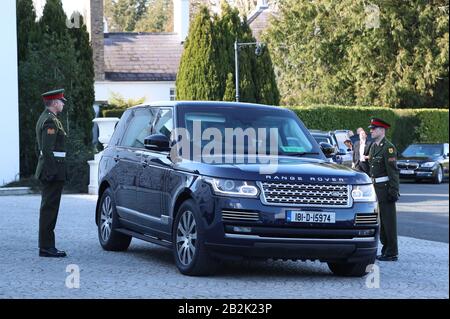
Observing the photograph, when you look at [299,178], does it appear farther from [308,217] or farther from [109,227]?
[109,227]

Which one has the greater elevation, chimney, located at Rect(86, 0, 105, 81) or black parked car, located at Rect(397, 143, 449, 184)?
chimney, located at Rect(86, 0, 105, 81)

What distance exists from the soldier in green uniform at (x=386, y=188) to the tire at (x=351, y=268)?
1.86 m

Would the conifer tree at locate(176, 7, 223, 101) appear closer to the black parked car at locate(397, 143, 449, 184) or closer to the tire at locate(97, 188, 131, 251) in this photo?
the black parked car at locate(397, 143, 449, 184)

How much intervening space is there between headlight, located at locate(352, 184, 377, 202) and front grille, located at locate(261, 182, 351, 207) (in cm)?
26

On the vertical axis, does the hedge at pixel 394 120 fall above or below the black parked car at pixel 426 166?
above

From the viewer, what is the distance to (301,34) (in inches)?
2344

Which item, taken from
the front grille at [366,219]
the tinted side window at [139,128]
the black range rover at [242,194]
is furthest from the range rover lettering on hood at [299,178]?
the tinted side window at [139,128]

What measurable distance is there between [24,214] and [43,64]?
11.1 m

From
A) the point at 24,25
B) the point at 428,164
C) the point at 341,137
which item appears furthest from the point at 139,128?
the point at 428,164

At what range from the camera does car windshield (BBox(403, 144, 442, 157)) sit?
40.9 m

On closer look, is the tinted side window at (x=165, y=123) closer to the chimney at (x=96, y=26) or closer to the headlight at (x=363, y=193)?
the headlight at (x=363, y=193)

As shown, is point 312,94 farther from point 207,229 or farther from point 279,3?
point 207,229

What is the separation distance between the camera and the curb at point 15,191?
2681 cm

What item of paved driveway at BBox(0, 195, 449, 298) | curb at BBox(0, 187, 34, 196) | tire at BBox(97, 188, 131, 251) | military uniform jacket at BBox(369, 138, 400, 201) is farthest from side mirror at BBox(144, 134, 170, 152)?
curb at BBox(0, 187, 34, 196)
